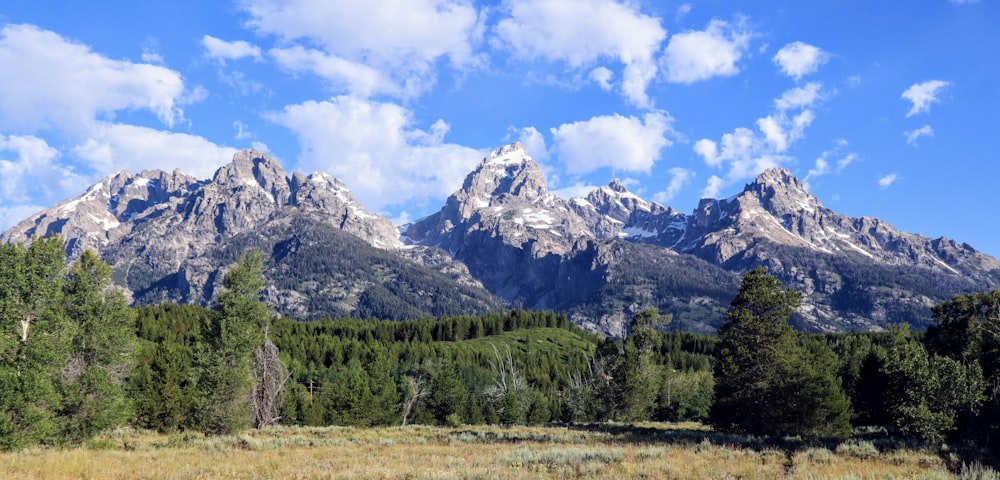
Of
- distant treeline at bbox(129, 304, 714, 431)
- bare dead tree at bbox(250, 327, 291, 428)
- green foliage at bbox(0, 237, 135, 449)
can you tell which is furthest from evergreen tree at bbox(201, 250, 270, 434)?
bare dead tree at bbox(250, 327, 291, 428)

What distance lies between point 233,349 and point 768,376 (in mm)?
38072

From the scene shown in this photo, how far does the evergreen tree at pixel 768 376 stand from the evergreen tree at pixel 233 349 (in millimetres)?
34344

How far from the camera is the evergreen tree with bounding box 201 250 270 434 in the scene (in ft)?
122

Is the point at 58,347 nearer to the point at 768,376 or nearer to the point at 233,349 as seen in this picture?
the point at 233,349

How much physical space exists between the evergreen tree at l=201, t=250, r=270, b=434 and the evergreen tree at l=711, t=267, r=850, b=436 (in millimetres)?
34344

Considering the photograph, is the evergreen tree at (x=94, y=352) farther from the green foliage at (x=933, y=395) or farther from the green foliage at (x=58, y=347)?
the green foliage at (x=933, y=395)

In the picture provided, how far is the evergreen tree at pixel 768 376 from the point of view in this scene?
118 ft

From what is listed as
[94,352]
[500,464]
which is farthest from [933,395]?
[94,352]

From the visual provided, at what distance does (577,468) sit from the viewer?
18.7 meters

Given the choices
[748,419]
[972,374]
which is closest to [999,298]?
[972,374]

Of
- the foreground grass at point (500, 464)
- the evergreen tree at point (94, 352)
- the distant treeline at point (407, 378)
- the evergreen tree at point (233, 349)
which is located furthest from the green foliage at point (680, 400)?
the evergreen tree at point (94, 352)

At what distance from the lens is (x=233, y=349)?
3884cm

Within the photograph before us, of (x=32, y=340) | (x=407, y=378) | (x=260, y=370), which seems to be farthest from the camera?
(x=407, y=378)

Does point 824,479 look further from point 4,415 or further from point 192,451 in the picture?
point 4,415
